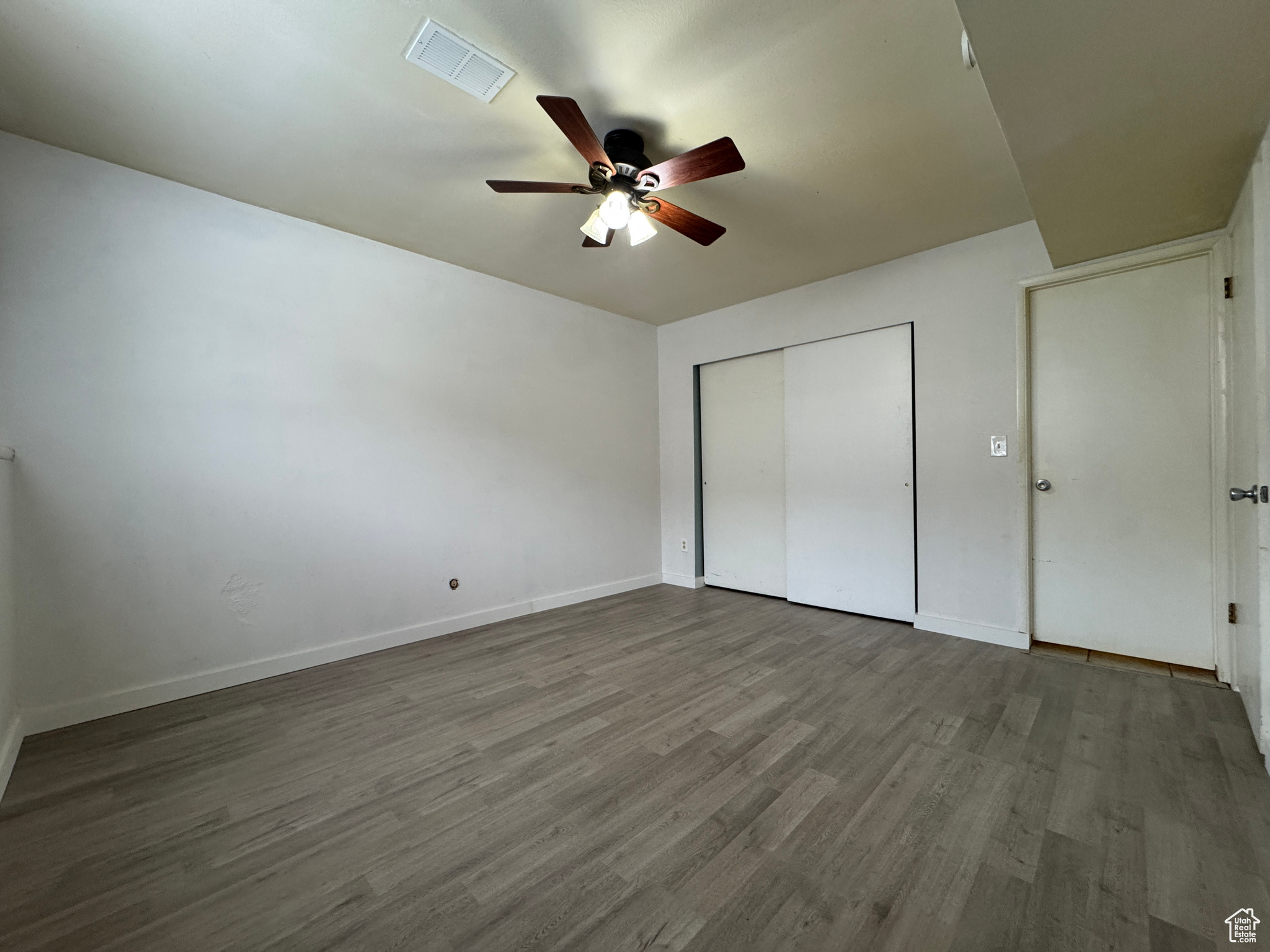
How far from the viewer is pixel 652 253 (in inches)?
134

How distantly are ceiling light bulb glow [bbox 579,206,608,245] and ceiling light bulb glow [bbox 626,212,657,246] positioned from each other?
132 mm

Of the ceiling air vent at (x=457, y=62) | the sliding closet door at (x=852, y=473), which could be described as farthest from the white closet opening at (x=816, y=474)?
the ceiling air vent at (x=457, y=62)

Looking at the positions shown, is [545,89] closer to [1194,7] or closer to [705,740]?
[1194,7]

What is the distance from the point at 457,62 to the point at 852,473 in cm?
346

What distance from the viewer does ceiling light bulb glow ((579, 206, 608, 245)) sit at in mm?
2426

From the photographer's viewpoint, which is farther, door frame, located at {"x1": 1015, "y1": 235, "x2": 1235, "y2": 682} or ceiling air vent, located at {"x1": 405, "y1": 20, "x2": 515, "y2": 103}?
door frame, located at {"x1": 1015, "y1": 235, "x2": 1235, "y2": 682}

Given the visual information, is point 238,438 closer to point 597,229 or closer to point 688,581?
point 597,229

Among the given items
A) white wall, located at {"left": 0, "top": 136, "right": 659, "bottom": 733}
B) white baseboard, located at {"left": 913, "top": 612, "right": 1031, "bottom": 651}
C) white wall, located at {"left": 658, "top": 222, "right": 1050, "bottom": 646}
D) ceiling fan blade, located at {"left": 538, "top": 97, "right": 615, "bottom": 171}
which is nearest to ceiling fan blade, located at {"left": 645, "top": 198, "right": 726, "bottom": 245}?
ceiling fan blade, located at {"left": 538, "top": 97, "right": 615, "bottom": 171}

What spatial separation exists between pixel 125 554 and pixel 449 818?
87.9 inches

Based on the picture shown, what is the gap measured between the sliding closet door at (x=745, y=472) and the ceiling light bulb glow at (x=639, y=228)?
2162mm

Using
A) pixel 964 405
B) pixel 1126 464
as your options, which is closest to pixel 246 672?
pixel 964 405

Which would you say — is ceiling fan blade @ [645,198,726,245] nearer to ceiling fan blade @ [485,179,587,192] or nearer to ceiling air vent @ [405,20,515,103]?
ceiling fan blade @ [485,179,587,192]

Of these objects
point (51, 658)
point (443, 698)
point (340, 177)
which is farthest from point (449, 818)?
point (340, 177)

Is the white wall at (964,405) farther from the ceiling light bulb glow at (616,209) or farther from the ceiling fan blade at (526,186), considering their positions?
the ceiling fan blade at (526,186)
